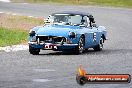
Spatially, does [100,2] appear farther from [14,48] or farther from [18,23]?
→ [14,48]

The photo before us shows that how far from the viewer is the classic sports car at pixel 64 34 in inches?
764

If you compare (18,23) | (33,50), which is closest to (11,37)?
(33,50)

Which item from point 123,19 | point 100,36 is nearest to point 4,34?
point 100,36

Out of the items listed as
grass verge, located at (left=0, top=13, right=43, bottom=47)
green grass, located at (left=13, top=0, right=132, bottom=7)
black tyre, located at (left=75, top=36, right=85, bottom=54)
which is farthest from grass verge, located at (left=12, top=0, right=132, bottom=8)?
black tyre, located at (left=75, top=36, right=85, bottom=54)

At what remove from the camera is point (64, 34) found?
1939cm

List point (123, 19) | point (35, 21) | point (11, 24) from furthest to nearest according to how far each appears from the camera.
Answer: point (123, 19) → point (35, 21) → point (11, 24)

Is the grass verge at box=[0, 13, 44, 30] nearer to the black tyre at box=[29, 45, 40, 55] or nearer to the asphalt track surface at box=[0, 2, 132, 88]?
the asphalt track surface at box=[0, 2, 132, 88]

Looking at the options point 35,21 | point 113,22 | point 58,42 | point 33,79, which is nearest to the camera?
point 33,79

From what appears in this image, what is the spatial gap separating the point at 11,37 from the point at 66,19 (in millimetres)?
6430

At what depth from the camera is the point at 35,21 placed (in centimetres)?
3919

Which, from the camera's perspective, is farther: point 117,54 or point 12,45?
point 12,45

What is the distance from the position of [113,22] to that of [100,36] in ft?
68.1

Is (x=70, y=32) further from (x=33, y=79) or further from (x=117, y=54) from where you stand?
(x=33, y=79)

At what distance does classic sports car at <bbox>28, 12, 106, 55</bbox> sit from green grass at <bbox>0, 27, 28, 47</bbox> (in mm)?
3484
